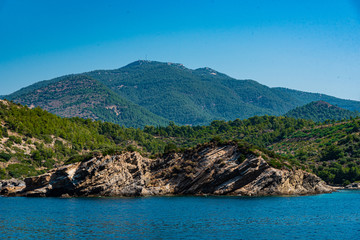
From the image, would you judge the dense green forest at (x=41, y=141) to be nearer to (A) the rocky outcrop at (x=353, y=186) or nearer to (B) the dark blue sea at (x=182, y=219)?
(B) the dark blue sea at (x=182, y=219)

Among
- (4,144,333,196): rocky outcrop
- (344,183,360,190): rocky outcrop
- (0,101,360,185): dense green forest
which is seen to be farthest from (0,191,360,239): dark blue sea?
(344,183,360,190): rocky outcrop

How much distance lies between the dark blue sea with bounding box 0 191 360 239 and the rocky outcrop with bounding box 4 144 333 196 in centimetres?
905

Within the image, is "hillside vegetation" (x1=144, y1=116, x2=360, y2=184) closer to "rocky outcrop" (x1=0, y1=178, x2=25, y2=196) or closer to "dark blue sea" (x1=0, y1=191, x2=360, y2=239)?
"dark blue sea" (x1=0, y1=191, x2=360, y2=239)

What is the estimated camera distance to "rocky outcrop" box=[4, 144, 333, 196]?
3236 inches

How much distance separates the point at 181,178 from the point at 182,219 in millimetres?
35220

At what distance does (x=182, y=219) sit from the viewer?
175 ft

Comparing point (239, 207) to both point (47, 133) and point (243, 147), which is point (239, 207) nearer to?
point (243, 147)

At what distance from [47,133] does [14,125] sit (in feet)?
41.7

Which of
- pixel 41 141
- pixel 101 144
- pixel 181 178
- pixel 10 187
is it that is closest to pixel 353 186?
pixel 181 178

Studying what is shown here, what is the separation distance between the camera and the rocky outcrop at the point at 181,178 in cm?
8219

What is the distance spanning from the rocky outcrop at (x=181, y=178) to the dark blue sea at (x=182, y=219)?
905 centimetres

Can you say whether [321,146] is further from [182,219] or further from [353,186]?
[182,219]

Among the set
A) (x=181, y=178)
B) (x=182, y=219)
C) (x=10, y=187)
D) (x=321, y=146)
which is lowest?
(x=182, y=219)

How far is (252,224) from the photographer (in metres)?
49.8
